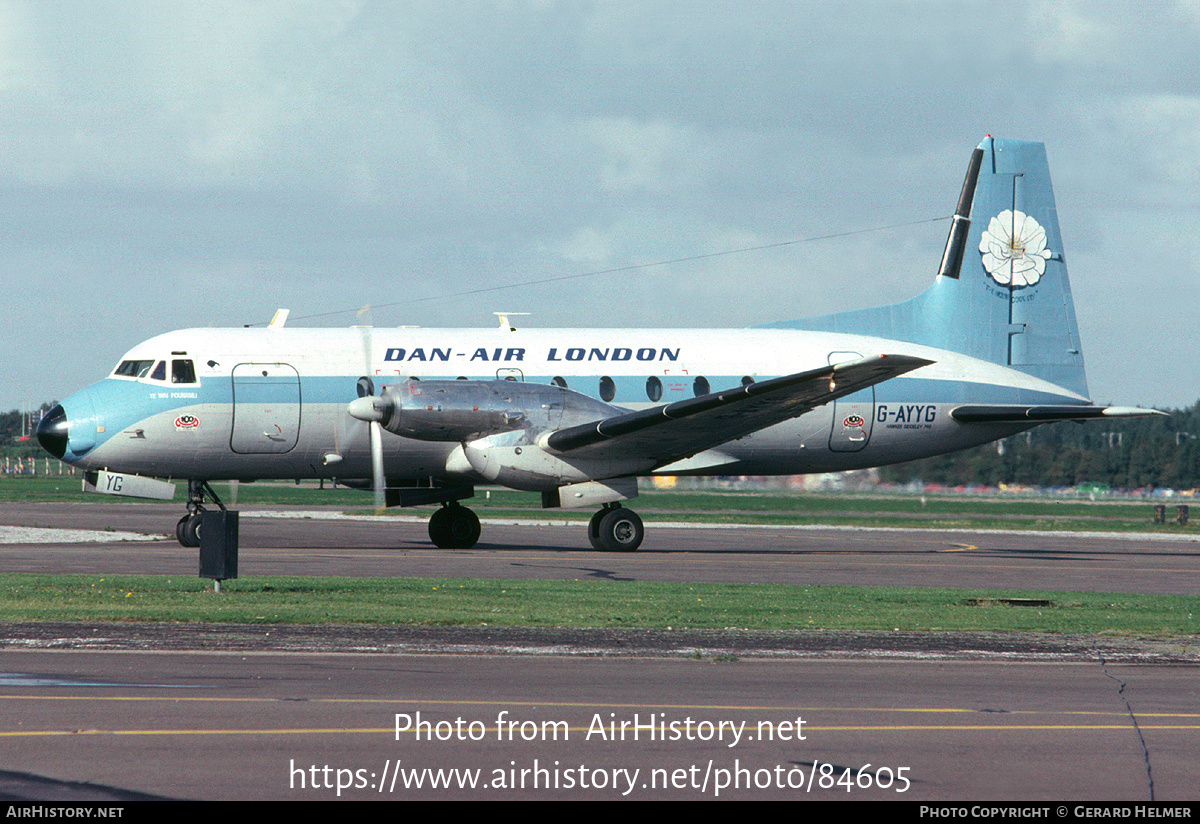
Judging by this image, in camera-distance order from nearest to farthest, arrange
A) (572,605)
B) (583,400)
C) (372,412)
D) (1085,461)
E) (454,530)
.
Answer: (572,605), (372,412), (583,400), (454,530), (1085,461)

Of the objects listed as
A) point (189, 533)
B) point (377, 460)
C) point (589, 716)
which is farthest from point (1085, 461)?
point (589, 716)

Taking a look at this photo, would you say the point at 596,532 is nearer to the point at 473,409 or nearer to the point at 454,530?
the point at 454,530

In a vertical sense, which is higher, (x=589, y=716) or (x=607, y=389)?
(x=607, y=389)

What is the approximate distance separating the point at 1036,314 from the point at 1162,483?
136 feet

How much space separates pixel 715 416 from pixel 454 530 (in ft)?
21.5

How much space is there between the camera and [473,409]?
23562 mm

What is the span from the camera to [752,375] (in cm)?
2664

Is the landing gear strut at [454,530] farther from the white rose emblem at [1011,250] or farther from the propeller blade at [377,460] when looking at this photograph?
the white rose emblem at [1011,250]

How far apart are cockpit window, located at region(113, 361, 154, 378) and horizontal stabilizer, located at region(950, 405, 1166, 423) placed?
16.6 m

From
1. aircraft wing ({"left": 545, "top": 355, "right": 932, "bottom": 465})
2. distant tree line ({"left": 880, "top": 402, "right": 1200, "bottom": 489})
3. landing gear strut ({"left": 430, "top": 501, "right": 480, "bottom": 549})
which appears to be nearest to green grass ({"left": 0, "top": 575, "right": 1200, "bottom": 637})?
aircraft wing ({"left": 545, "top": 355, "right": 932, "bottom": 465})

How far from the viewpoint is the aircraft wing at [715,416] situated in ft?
72.0

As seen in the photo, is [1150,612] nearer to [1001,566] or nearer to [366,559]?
[1001,566]

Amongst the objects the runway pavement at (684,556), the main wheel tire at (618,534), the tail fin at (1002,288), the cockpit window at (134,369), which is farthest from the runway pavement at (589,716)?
the tail fin at (1002,288)
